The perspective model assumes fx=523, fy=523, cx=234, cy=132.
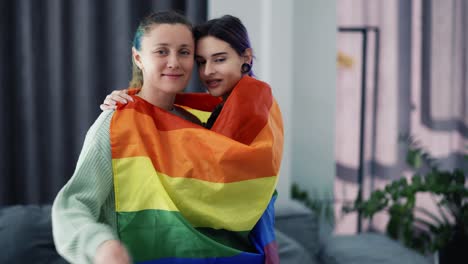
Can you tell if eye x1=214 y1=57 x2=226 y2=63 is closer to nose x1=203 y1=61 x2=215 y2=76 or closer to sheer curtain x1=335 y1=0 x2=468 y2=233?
nose x1=203 y1=61 x2=215 y2=76

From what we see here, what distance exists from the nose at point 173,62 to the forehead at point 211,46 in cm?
10

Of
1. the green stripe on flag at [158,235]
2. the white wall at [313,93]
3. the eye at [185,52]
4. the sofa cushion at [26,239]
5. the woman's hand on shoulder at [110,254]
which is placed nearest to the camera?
the woman's hand on shoulder at [110,254]

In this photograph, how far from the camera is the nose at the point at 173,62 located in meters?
1.15

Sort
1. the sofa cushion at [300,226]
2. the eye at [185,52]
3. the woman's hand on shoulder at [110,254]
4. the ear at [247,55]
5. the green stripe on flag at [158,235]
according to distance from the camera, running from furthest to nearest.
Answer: the sofa cushion at [300,226] → the ear at [247,55] → the eye at [185,52] → the green stripe on flag at [158,235] → the woman's hand on shoulder at [110,254]

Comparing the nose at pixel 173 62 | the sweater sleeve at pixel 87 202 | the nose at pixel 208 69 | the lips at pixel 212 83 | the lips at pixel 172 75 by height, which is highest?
the nose at pixel 173 62

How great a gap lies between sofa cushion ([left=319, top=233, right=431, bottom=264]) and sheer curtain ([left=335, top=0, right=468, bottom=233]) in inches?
37.0

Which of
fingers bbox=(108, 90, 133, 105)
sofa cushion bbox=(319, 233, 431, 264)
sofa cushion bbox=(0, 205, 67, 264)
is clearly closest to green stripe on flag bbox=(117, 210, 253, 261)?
fingers bbox=(108, 90, 133, 105)

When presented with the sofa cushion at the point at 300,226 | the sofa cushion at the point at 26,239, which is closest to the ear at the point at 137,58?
the sofa cushion at the point at 26,239

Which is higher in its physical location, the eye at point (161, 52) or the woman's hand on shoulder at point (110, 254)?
the eye at point (161, 52)

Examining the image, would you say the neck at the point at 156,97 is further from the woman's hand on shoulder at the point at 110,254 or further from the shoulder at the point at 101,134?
the woman's hand on shoulder at the point at 110,254

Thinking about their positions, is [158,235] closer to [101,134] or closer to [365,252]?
[101,134]

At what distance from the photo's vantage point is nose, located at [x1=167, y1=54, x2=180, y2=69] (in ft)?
3.76

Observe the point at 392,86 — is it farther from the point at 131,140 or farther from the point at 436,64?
the point at 131,140

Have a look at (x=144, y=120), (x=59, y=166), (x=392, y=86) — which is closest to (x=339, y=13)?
(x=392, y=86)
